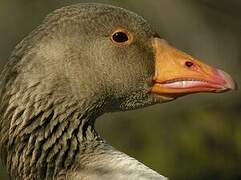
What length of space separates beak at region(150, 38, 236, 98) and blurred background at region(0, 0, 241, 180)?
9.01ft

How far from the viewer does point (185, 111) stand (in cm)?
1288

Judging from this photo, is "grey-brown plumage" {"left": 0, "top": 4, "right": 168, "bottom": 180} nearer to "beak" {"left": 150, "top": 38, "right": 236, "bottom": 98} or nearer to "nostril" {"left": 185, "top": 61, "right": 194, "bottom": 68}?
"beak" {"left": 150, "top": 38, "right": 236, "bottom": 98}

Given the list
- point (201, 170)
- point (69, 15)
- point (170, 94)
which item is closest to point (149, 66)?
point (170, 94)

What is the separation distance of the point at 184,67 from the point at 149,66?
26 cm

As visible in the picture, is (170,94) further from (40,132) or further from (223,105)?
(223,105)

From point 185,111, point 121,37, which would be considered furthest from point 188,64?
point 185,111

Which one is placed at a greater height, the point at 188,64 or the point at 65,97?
the point at 188,64

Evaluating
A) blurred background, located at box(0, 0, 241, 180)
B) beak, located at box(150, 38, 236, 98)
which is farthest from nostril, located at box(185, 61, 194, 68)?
blurred background, located at box(0, 0, 241, 180)

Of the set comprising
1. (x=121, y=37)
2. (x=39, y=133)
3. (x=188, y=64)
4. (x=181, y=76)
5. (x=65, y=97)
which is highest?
(x=121, y=37)

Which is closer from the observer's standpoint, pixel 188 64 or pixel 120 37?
pixel 120 37

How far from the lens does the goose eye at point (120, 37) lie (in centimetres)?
627

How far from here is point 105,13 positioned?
20.5 feet

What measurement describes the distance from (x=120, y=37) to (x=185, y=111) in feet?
21.9

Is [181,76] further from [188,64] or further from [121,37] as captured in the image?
[121,37]
